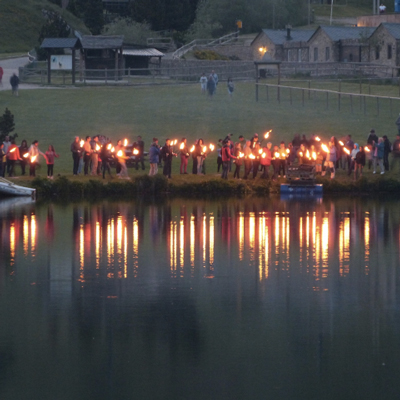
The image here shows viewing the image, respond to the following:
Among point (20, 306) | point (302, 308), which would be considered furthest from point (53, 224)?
point (302, 308)

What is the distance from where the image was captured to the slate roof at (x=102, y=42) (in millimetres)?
63219

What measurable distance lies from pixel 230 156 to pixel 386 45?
162 feet

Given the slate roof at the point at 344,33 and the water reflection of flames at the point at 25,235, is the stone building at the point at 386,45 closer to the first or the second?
the slate roof at the point at 344,33

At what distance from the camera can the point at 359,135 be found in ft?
135

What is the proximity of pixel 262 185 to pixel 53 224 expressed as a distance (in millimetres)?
11071

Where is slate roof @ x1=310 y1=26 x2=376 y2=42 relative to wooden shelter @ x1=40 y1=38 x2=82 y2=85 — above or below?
above

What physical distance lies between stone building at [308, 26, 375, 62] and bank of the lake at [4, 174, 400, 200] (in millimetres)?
49946

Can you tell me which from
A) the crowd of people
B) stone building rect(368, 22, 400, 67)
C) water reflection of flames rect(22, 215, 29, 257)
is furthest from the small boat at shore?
stone building rect(368, 22, 400, 67)

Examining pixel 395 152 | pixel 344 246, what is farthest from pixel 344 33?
pixel 344 246

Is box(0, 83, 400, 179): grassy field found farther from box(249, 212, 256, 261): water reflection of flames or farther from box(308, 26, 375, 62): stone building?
box(308, 26, 375, 62): stone building

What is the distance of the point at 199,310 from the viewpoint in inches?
553

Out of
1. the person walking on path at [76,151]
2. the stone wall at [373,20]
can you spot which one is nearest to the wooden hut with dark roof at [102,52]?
the person walking on path at [76,151]

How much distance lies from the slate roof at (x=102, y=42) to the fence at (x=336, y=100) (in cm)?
1364

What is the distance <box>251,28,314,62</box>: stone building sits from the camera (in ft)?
284
